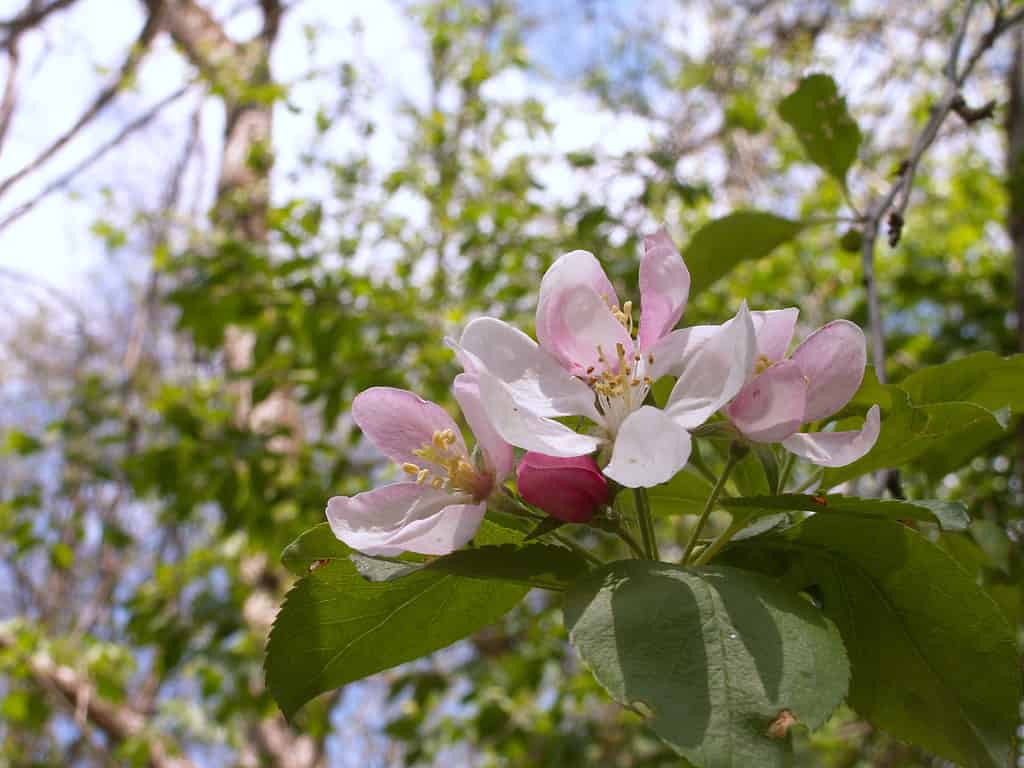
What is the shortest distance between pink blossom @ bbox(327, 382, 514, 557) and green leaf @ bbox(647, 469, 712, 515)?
0.54 ft

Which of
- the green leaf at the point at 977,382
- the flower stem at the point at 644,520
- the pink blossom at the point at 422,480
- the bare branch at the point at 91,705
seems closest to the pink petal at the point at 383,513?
the pink blossom at the point at 422,480

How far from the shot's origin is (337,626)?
0.62 meters

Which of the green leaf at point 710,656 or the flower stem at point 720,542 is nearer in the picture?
the green leaf at point 710,656

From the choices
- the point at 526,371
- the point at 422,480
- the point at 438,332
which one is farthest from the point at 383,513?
the point at 438,332

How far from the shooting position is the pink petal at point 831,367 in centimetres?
63

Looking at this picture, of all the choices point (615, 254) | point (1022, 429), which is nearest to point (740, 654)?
point (1022, 429)

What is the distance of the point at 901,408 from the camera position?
64 centimetres

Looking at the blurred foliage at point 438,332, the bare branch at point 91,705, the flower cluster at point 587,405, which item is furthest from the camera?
the bare branch at point 91,705

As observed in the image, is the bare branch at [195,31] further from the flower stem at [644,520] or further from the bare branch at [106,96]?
the flower stem at [644,520]

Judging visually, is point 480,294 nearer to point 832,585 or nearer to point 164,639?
point 164,639

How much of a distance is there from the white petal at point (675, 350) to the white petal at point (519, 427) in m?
0.08

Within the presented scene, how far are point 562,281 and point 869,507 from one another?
253mm

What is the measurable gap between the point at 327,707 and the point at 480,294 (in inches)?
67.6

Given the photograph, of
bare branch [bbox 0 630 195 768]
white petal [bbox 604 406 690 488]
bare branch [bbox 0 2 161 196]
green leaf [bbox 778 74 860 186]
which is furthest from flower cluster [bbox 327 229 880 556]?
bare branch [bbox 0 630 195 768]
